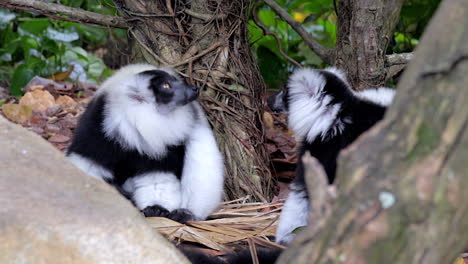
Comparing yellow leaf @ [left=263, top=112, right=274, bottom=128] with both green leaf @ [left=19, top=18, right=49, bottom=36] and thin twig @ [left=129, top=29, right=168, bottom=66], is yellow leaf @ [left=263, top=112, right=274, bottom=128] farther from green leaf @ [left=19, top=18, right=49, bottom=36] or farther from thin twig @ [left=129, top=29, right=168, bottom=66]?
green leaf @ [left=19, top=18, right=49, bottom=36]

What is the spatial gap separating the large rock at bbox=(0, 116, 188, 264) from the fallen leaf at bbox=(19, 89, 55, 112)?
3.43m

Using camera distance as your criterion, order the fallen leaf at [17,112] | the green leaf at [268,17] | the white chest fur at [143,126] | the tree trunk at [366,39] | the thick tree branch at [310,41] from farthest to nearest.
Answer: the green leaf at [268,17] < the fallen leaf at [17,112] < the thick tree branch at [310,41] < the tree trunk at [366,39] < the white chest fur at [143,126]

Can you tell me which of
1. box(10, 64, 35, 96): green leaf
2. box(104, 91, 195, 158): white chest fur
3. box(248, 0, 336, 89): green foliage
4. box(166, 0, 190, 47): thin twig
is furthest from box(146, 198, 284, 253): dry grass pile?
box(10, 64, 35, 96): green leaf

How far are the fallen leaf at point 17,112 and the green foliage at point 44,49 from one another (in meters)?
1.01

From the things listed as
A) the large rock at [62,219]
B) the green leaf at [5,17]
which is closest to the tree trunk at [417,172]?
the large rock at [62,219]

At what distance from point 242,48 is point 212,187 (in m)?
1.12

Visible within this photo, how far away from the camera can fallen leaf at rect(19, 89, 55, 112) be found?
624 centimetres

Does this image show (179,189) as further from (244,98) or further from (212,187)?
(244,98)

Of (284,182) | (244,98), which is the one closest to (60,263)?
(244,98)

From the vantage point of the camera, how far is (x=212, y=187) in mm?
4176

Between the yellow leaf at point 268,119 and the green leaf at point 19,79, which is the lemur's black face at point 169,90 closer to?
the yellow leaf at point 268,119

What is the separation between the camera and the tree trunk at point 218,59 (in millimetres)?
4457

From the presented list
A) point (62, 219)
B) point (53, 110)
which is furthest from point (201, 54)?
point (53, 110)

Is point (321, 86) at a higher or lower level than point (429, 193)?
lower
